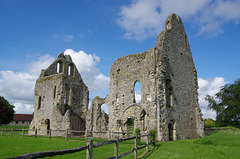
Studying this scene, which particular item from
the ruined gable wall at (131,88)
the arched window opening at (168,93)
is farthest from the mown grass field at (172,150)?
the arched window opening at (168,93)

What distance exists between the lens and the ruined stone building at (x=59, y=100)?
2504 cm

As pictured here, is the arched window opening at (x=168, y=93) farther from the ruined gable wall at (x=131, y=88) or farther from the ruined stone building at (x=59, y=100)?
the ruined stone building at (x=59, y=100)

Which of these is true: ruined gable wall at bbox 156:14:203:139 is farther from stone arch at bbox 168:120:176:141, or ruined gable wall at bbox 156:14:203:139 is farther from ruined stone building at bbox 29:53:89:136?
ruined stone building at bbox 29:53:89:136

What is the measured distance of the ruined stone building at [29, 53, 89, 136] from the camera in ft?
82.1

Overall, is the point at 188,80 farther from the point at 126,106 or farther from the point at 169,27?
the point at 126,106

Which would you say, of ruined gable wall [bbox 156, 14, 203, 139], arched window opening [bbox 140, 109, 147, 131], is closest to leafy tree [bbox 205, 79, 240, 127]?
ruined gable wall [bbox 156, 14, 203, 139]

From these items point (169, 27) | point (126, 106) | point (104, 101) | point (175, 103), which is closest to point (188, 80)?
point (175, 103)

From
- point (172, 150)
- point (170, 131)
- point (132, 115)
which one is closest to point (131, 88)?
point (132, 115)

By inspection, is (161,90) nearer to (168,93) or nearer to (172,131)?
(168,93)

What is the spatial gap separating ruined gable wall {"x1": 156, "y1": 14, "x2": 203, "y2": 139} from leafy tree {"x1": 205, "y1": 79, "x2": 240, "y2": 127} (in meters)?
9.02

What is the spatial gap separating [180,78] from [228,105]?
13238 millimetres

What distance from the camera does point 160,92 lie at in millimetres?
17438

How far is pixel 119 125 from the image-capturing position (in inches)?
758

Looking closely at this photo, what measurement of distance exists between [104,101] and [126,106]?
4.27 metres
